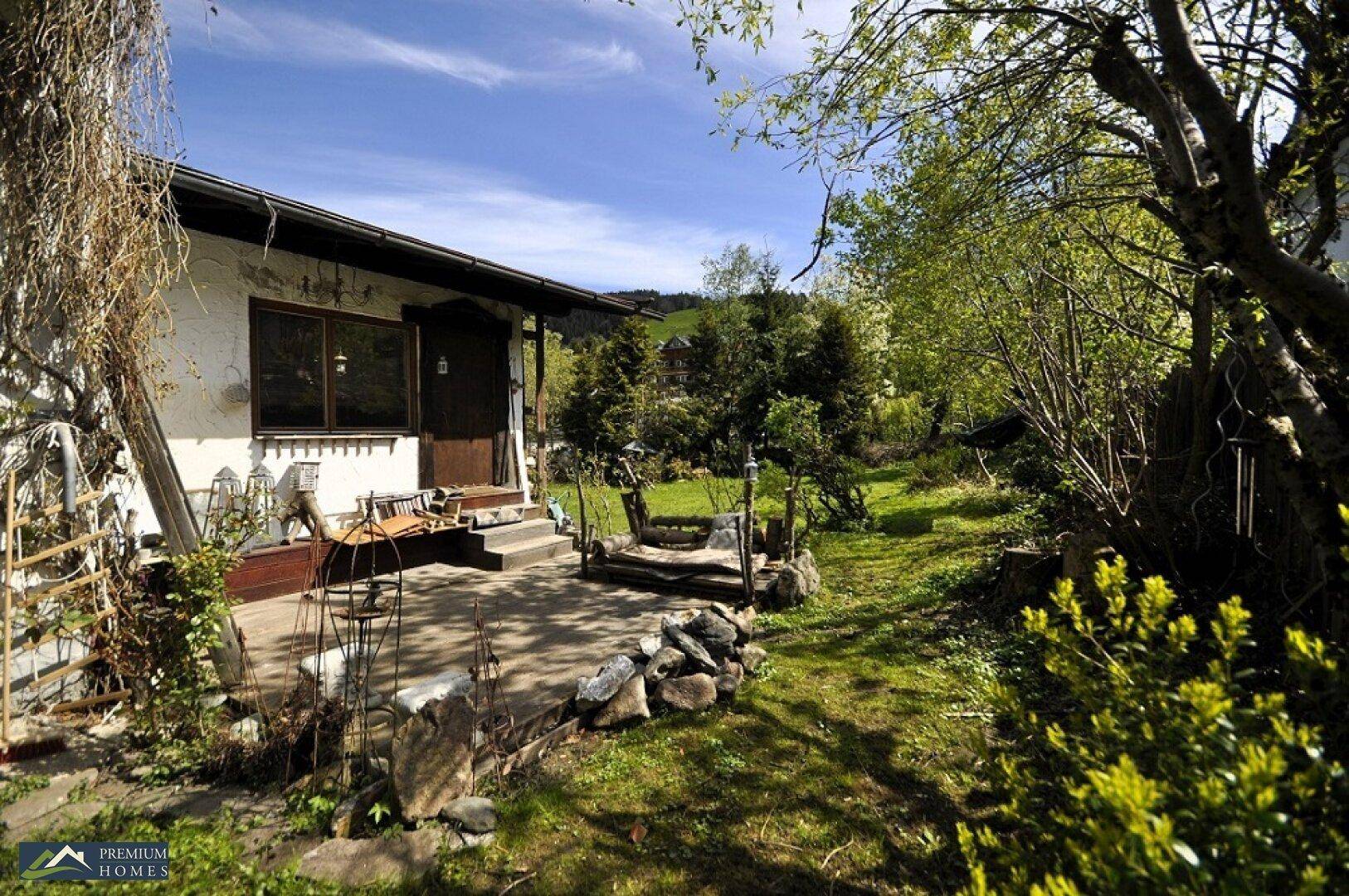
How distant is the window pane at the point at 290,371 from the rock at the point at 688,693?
16.6ft

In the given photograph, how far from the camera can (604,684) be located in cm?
401

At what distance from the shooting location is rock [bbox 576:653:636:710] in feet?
12.9

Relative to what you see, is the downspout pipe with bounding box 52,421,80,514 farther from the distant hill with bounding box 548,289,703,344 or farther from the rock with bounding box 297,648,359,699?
the distant hill with bounding box 548,289,703,344

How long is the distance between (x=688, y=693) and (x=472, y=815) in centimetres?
165

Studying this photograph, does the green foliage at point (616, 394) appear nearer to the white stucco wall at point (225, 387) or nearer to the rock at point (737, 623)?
the white stucco wall at point (225, 387)

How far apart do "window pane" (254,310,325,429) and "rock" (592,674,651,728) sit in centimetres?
489

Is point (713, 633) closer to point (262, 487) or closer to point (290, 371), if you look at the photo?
point (262, 487)

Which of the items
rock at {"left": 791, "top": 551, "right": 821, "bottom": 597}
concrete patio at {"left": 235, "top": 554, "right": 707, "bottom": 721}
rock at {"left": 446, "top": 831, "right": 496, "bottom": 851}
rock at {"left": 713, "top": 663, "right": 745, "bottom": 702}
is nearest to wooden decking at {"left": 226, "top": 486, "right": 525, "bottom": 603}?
concrete patio at {"left": 235, "top": 554, "right": 707, "bottom": 721}

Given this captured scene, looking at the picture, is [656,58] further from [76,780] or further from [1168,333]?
[76,780]

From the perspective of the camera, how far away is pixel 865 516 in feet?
34.9

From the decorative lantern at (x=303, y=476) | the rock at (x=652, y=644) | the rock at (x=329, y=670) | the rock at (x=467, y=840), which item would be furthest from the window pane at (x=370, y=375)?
the rock at (x=467, y=840)

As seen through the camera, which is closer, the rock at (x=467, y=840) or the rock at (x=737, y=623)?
the rock at (x=467, y=840)

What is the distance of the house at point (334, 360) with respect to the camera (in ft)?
19.1

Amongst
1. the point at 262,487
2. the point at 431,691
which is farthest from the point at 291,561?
the point at 431,691
